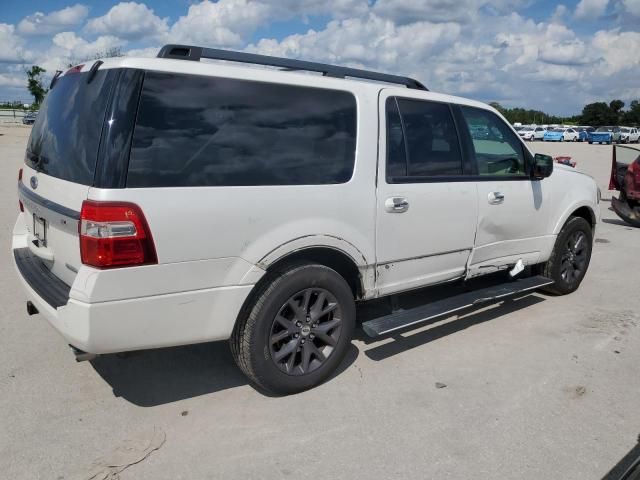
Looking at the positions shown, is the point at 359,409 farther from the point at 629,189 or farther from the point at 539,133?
the point at 539,133

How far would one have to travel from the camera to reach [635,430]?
3.19 meters

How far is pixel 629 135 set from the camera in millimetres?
50156

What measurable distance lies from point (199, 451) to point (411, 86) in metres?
3.06

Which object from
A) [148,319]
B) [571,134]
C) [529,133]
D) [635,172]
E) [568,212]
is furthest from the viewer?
[529,133]

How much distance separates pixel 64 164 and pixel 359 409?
2253 mm

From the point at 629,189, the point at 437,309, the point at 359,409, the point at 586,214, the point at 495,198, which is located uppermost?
the point at 495,198

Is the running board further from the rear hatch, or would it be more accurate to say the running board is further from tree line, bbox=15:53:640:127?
tree line, bbox=15:53:640:127

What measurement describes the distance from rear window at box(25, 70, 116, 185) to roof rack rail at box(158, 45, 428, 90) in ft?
1.48

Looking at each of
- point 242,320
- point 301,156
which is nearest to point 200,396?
point 242,320

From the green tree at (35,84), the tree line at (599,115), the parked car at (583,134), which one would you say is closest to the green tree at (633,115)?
the tree line at (599,115)

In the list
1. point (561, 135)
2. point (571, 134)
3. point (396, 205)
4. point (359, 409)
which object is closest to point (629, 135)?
point (571, 134)

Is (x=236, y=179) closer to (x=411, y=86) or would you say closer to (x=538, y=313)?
A: (x=411, y=86)

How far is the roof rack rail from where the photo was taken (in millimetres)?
3150

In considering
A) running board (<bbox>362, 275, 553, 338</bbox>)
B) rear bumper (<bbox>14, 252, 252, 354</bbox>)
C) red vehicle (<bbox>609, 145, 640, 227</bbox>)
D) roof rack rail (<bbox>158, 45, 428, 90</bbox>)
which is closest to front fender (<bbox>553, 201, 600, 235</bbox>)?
running board (<bbox>362, 275, 553, 338</bbox>)
